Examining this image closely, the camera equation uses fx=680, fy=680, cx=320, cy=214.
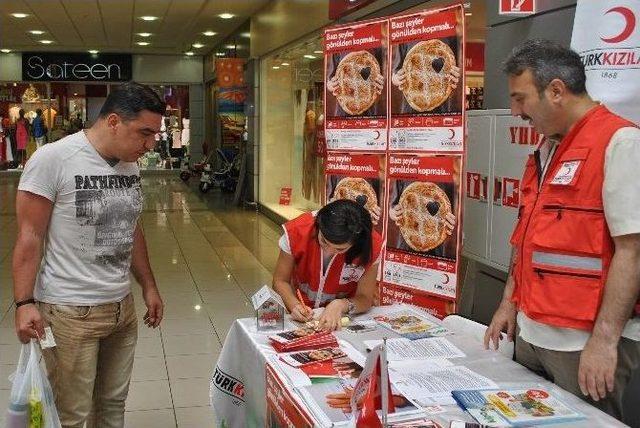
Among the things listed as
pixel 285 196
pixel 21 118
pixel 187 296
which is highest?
pixel 21 118

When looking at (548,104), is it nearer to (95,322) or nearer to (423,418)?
(423,418)

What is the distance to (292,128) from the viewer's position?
10836 mm

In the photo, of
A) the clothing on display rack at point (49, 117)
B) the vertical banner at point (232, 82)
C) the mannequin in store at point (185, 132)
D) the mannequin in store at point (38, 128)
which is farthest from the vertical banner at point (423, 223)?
the clothing on display rack at point (49, 117)

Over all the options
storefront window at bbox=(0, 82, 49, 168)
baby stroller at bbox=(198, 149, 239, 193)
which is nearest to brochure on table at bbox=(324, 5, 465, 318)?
baby stroller at bbox=(198, 149, 239, 193)

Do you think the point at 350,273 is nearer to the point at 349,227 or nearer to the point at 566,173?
the point at 349,227

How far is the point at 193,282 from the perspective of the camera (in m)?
6.48

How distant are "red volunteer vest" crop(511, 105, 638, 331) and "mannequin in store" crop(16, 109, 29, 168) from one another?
66.2 ft

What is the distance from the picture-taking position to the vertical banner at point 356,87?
13.1 ft

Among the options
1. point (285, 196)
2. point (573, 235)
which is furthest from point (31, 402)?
point (285, 196)

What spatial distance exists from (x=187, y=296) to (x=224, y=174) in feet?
29.0

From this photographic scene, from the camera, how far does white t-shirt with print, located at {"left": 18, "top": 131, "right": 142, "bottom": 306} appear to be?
2232 millimetres

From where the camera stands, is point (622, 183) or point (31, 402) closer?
point (622, 183)

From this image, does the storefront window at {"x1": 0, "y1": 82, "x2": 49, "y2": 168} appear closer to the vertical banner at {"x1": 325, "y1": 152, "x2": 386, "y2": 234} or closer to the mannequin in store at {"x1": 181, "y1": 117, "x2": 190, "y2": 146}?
the mannequin in store at {"x1": 181, "y1": 117, "x2": 190, "y2": 146}

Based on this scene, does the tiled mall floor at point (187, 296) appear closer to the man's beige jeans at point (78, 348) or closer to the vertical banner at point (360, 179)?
the man's beige jeans at point (78, 348)
